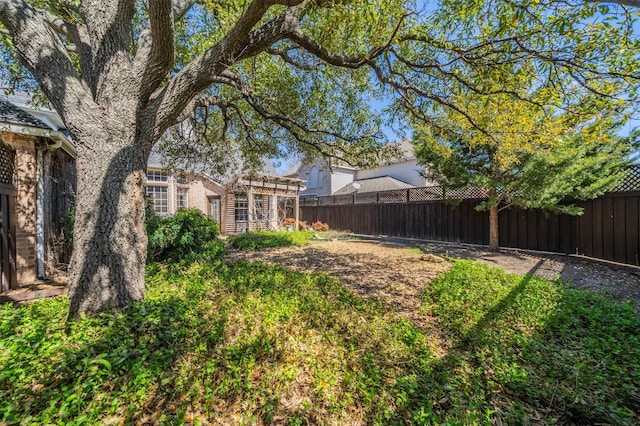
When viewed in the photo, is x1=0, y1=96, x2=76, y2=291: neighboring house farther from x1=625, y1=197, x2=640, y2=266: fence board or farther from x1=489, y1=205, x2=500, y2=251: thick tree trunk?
x1=625, y1=197, x2=640, y2=266: fence board

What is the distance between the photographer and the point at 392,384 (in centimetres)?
231

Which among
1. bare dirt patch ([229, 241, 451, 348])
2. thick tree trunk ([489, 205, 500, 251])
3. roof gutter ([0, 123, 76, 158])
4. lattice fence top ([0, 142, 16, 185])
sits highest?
roof gutter ([0, 123, 76, 158])

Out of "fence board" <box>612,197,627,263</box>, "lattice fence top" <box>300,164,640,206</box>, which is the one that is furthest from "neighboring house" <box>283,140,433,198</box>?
"fence board" <box>612,197,627,263</box>

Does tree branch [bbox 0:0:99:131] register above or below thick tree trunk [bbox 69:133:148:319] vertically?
above

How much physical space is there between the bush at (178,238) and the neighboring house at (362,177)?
32.8 ft

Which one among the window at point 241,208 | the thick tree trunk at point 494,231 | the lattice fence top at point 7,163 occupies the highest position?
the lattice fence top at point 7,163

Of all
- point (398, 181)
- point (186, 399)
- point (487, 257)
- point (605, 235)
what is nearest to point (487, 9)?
point (186, 399)

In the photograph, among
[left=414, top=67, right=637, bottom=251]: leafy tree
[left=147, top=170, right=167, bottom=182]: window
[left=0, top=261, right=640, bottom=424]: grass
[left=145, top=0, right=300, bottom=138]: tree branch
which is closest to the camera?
[left=0, top=261, right=640, bottom=424]: grass

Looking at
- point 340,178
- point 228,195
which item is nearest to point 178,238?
point 228,195

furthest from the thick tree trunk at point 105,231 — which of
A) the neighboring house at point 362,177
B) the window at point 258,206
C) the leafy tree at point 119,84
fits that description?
the neighboring house at point 362,177

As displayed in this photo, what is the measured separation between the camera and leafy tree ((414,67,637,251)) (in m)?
3.97

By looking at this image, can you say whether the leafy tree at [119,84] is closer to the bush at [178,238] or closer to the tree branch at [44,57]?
the tree branch at [44,57]

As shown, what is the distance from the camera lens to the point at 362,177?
21922 mm

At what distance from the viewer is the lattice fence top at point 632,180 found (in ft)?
20.5
